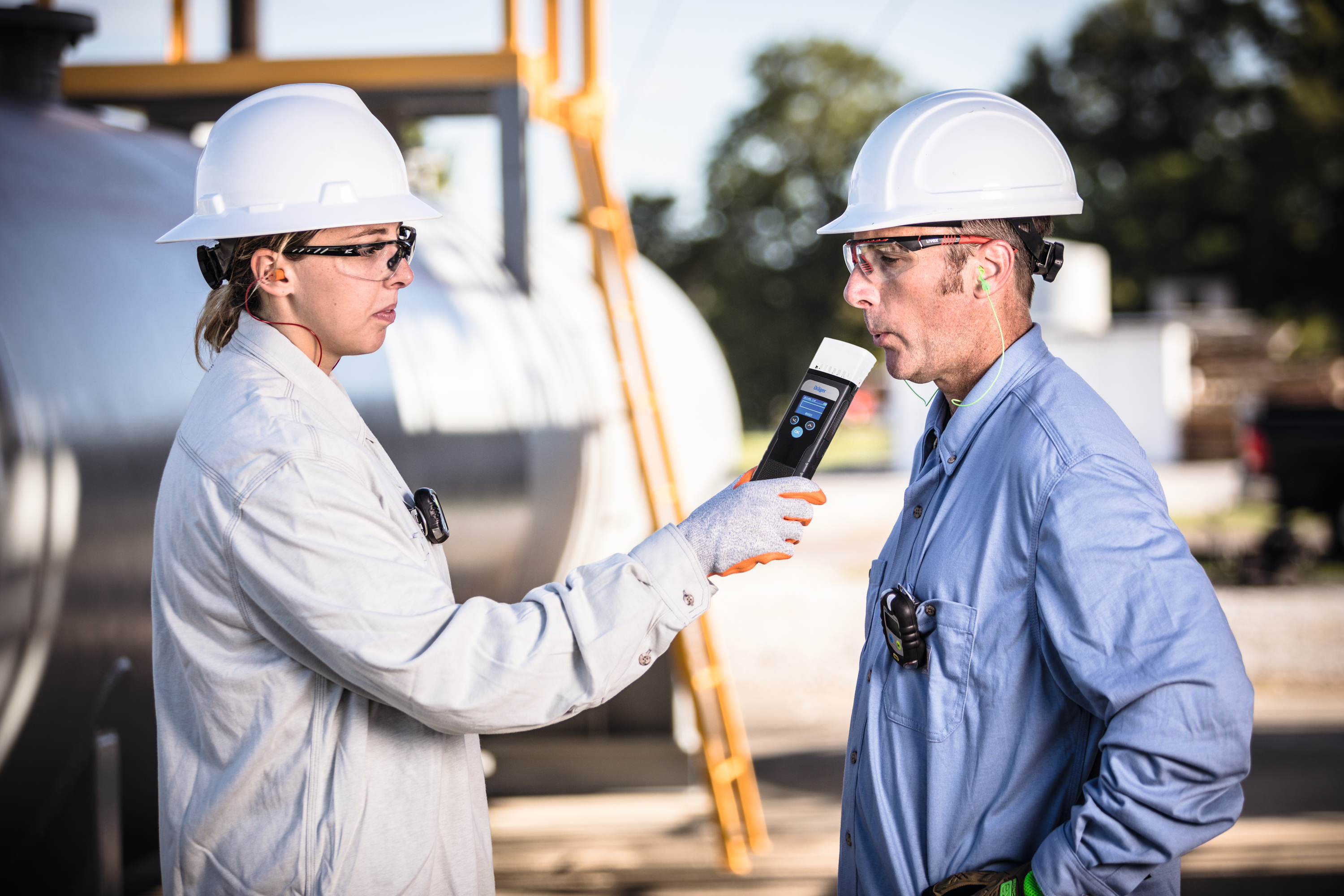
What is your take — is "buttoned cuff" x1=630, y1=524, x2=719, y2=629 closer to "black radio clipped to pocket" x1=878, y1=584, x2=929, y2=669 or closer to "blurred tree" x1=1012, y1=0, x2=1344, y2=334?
"black radio clipped to pocket" x1=878, y1=584, x2=929, y2=669

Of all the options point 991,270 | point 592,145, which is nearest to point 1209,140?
point 592,145

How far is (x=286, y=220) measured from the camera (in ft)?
6.21

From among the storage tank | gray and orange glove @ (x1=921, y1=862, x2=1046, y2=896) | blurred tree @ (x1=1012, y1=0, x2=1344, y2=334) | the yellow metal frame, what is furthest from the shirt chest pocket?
blurred tree @ (x1=1012, y1=0, x2=1344, y2=334)

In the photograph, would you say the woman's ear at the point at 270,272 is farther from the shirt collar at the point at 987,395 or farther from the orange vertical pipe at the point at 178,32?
the orange vertical pipe at the point at 178,32

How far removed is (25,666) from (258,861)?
1.12 metres

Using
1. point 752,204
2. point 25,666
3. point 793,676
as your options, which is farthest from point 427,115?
point 752,204

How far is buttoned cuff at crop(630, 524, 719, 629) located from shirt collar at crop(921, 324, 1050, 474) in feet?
1.60

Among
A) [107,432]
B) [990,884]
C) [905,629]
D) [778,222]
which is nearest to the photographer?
[990,884]

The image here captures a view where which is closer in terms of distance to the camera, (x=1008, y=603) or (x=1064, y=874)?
(x=1064, y=874)

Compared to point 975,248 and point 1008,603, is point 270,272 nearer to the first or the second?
point 975,248

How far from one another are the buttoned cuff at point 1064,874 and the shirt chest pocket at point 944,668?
24 centimetres

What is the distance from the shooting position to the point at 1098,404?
6.16 feet

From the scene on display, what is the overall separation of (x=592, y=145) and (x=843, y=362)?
416 cm

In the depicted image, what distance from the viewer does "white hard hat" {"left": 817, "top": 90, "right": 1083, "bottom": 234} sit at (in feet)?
6.44
